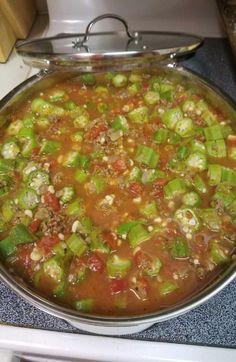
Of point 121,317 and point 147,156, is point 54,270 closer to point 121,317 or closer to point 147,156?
point 121,317

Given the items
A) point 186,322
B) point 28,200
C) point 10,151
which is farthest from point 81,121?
point 186,322

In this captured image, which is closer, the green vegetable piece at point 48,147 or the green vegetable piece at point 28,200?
the green vegetable piece at point 28,200

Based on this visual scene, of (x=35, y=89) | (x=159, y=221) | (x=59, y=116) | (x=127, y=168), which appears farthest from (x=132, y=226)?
(x=35, y=89)

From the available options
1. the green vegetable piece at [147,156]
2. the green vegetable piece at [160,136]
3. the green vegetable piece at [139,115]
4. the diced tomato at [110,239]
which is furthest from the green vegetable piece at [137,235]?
the green vegetable piece at [139,115]

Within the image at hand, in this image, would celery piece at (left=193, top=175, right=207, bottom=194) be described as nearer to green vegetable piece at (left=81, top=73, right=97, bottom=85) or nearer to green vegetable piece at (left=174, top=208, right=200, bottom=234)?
green vegetable piece at (left=174, top=208, right=200, bottom=234)

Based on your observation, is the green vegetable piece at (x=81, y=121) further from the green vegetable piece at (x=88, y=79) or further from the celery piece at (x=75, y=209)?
the celery piece at (x=75, y=209)

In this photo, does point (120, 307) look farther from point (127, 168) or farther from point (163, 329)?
point (127, 168)

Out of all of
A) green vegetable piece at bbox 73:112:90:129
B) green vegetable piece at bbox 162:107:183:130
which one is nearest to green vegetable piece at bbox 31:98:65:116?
green vegetable piece at bbox 73:112:90:129

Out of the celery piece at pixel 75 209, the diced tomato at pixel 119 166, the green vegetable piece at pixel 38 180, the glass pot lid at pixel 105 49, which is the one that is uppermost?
the glass pot lid at pixel 105 49

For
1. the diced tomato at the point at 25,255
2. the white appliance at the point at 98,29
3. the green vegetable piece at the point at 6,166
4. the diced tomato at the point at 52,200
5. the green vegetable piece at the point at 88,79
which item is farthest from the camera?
the green vegetable piece at the point at 88,79
